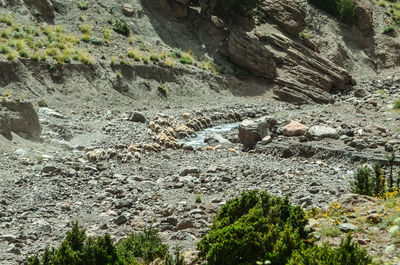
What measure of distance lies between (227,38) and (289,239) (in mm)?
33130

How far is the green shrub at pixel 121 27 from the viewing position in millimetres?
34031

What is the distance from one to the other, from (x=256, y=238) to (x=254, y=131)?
13.2 m

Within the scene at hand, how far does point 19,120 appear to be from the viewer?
16953mm

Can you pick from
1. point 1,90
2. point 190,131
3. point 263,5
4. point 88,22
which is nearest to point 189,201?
point 190,131

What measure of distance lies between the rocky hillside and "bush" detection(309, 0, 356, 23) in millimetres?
605

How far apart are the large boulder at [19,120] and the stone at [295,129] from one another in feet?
31.0

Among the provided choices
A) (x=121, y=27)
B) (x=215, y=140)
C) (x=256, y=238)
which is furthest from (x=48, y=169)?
(x=121, y=27)

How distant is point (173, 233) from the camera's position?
10016 millimetres

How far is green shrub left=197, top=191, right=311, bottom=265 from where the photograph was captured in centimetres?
674

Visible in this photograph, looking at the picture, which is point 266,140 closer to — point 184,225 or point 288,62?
point 184,225

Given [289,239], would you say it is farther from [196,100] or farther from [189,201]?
[196,100]

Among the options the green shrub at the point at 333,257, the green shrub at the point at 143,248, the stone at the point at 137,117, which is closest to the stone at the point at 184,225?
the green shrub at the point at 143,248

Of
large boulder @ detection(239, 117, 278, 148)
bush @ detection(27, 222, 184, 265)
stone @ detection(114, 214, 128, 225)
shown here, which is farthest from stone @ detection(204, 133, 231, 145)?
bush @ detection(27, 222, 184, 265)

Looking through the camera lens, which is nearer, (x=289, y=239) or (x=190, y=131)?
(x=289, y=239)
